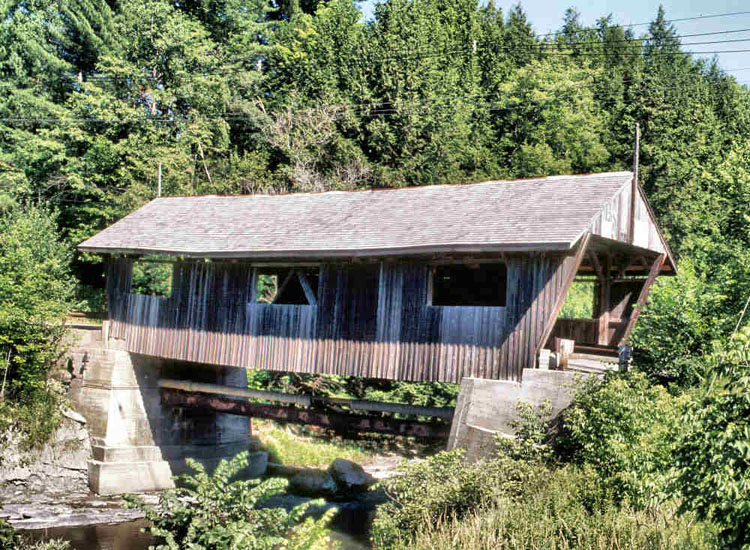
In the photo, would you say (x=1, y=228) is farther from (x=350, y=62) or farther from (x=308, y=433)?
(x=350, y=62)

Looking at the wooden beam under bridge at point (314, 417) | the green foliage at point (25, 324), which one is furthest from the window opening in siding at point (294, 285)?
the green foliage at point (25, 324)

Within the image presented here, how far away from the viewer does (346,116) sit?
33625 millimetres

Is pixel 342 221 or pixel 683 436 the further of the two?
pixel 342 221

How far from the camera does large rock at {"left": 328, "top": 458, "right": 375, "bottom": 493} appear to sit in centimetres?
2241

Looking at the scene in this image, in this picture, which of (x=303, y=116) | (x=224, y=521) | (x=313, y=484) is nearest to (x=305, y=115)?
(x=303, y=116)

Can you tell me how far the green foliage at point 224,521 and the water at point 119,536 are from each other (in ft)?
24.0

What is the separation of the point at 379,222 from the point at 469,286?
4.55 meters

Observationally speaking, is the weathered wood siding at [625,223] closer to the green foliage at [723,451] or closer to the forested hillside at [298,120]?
the forested hillside at [298,120]

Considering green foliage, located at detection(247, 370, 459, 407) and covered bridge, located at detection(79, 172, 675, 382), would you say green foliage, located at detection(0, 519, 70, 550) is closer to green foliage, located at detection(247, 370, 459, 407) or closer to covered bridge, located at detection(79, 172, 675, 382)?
covered bridge, located at detection(79, 172, 675, 382)

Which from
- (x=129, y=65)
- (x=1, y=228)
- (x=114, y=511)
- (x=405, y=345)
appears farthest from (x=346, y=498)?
(x=129, y=65)

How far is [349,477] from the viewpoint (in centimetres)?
2269

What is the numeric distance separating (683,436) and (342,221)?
A: 35.1ft

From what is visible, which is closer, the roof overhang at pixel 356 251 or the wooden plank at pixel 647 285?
the roof overhang at pixel 356 251

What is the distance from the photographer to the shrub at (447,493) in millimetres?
11156
